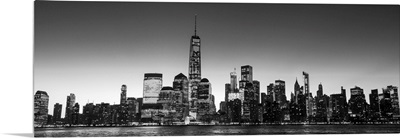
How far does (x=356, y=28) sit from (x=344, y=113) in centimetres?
1847

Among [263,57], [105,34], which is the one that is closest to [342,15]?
[263,57]

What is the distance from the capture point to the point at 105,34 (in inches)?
452

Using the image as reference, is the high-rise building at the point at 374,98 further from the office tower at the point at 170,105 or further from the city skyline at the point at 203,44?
the office tower at the point at 170,105

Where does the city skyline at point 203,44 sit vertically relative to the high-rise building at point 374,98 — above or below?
above

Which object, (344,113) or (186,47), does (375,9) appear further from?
(344,113)

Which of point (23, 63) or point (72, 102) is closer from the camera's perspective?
point (23, 63)

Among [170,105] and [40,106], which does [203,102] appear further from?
[40,106]

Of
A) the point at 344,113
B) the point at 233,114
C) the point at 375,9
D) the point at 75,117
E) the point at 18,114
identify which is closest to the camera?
the point at 18,114

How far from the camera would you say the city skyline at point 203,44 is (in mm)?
10750

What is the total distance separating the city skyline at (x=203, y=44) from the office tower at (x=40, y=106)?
0.22 meters

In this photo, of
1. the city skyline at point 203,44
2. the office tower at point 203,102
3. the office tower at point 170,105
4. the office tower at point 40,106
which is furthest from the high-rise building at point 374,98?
the office tower at point 40,106

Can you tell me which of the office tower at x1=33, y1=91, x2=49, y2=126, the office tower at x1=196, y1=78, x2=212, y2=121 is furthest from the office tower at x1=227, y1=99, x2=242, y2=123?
the office tower at x1=33, y1=91, x2=49, y2=126

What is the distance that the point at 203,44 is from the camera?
13.0m

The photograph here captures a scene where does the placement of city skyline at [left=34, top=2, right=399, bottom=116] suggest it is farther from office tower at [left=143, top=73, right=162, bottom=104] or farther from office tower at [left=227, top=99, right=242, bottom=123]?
office tower at [left=227, top=99, right=242, bottom=123]
